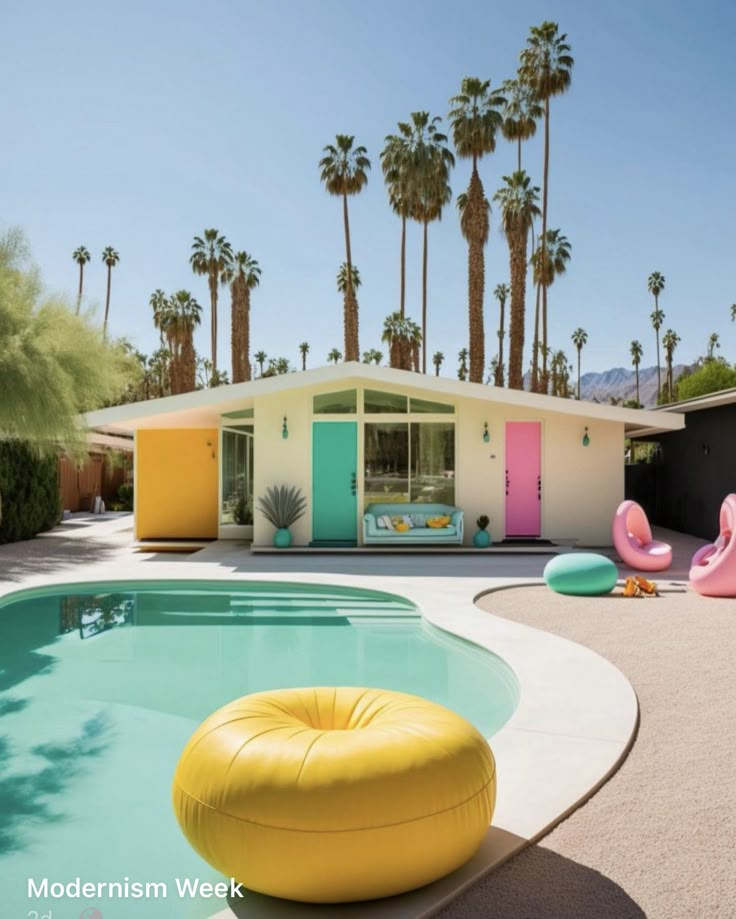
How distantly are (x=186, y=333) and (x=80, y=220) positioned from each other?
2013 centimetres

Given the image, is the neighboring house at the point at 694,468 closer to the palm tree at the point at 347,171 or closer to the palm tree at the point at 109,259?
the palm tree at the point at 347,171

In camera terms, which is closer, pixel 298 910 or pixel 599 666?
pixel 298 910

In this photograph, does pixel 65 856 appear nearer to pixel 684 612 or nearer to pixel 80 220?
pixel 684 612

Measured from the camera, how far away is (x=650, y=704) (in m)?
4.94

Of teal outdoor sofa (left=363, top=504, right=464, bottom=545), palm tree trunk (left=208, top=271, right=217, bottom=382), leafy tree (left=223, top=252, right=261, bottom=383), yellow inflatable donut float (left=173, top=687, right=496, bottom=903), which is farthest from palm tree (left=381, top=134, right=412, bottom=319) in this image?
yellow inflatable donut float (left=173, top=687, right=496, bottom=903)

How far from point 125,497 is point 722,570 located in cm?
2022

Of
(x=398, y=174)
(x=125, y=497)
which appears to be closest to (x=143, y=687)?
(x=125, y=497)

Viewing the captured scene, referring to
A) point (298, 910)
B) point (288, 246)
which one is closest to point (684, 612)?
point (298, 910)

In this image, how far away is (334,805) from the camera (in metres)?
2.47

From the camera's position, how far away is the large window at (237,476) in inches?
614

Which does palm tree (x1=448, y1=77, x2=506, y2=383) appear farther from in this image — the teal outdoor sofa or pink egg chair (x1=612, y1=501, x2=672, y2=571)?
pink egg chair (x1=612, y1=501, x2=672, y2=571)

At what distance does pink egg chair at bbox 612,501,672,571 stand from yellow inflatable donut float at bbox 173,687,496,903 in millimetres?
8734

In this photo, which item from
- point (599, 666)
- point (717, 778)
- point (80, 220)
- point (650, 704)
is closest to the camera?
point (717, 778)

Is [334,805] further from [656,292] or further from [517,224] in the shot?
[656,292]
